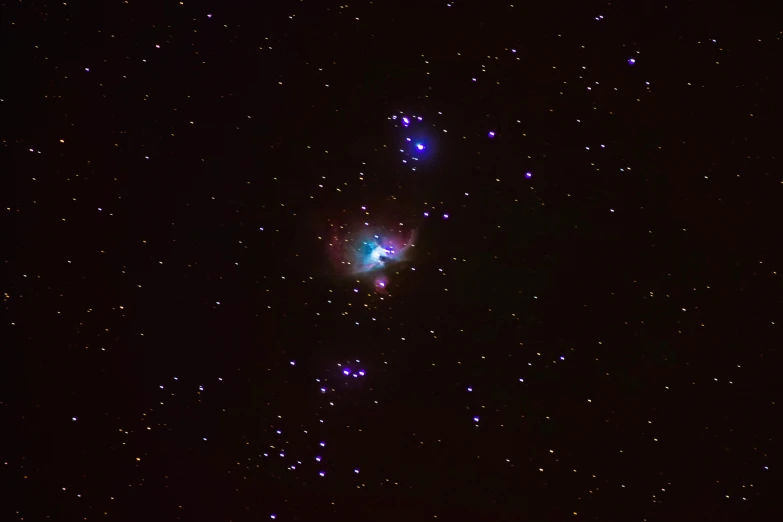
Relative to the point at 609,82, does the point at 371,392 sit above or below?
below

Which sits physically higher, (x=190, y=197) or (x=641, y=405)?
(x=190, y=197)

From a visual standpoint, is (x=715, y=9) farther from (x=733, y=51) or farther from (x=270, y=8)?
(x=270, y=8)

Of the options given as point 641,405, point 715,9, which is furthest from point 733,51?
point 641,405

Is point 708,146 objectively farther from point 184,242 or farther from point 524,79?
point 184,242

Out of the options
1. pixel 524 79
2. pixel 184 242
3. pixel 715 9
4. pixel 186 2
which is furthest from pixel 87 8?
pixel 715 9

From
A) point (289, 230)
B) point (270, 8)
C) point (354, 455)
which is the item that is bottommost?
point (354, 455)
